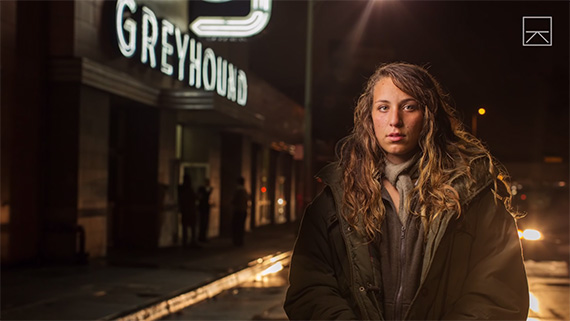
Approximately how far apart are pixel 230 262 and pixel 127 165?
206 inches

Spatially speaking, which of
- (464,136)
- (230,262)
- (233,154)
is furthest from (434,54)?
(233,154)

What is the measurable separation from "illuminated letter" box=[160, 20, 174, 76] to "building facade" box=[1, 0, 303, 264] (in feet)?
0.11

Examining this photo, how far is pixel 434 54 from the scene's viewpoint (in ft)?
28.6

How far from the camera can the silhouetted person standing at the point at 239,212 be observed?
23234 mm

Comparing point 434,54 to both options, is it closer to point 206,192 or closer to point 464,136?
point 464,136

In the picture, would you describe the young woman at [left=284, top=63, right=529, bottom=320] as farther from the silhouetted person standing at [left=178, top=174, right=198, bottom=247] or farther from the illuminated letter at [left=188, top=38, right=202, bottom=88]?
the illuminated letter at [left=188, top=38, right=202, bottom=88]

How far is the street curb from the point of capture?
35.1ft

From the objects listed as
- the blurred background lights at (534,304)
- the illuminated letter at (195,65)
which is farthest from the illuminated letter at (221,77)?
the blurred background lights at (534,304)

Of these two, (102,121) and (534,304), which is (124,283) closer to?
(102,121)

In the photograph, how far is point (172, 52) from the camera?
855 inches

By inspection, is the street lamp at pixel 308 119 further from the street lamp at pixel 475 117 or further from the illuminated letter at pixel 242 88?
the street lamp at pixel 475 117

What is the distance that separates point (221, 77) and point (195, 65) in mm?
2113

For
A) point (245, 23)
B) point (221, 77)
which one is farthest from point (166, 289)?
point (221, 77)

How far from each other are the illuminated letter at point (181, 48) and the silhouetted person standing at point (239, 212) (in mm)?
3353
